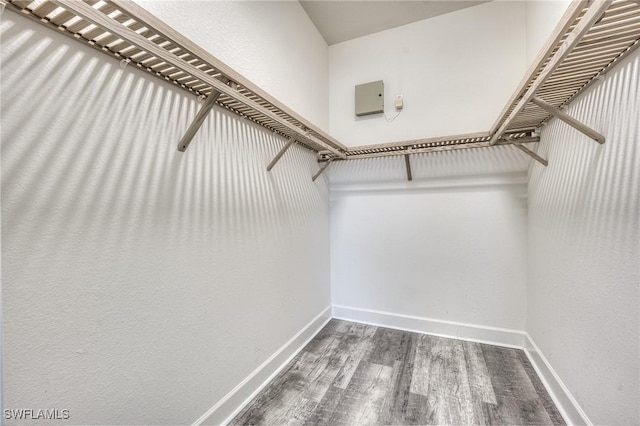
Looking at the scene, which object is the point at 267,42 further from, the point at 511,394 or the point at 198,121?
the point at 511,394

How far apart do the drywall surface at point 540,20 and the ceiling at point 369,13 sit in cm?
44

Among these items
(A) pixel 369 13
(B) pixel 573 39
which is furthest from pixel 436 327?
(A) pixel 369 13

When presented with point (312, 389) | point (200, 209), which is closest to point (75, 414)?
point (200, 209)

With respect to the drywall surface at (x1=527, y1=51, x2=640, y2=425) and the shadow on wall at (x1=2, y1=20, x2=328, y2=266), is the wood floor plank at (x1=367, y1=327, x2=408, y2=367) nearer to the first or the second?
the drywall surface at (x1=527, y1=51, x2=640, y2=425)

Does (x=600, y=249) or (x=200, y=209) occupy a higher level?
(x=200, y=209)

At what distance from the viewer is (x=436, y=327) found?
2.38m

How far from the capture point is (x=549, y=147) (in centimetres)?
171

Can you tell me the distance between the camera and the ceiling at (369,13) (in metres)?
2.21

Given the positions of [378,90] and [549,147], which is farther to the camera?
[378,90]

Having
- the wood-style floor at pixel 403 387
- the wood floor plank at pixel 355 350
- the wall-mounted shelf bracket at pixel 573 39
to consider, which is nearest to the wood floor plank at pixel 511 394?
the wood-style floor at pixel 403 387

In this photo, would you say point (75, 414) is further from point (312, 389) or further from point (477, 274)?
point (477, 274)

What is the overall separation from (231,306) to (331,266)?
A: 1.46 meters

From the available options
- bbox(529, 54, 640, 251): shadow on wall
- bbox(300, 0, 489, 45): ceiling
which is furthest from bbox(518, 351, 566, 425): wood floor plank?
bbox(300, 0, 489, 45): ceiling

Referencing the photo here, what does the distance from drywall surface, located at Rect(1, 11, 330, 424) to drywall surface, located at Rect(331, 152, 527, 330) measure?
4.22 feet
